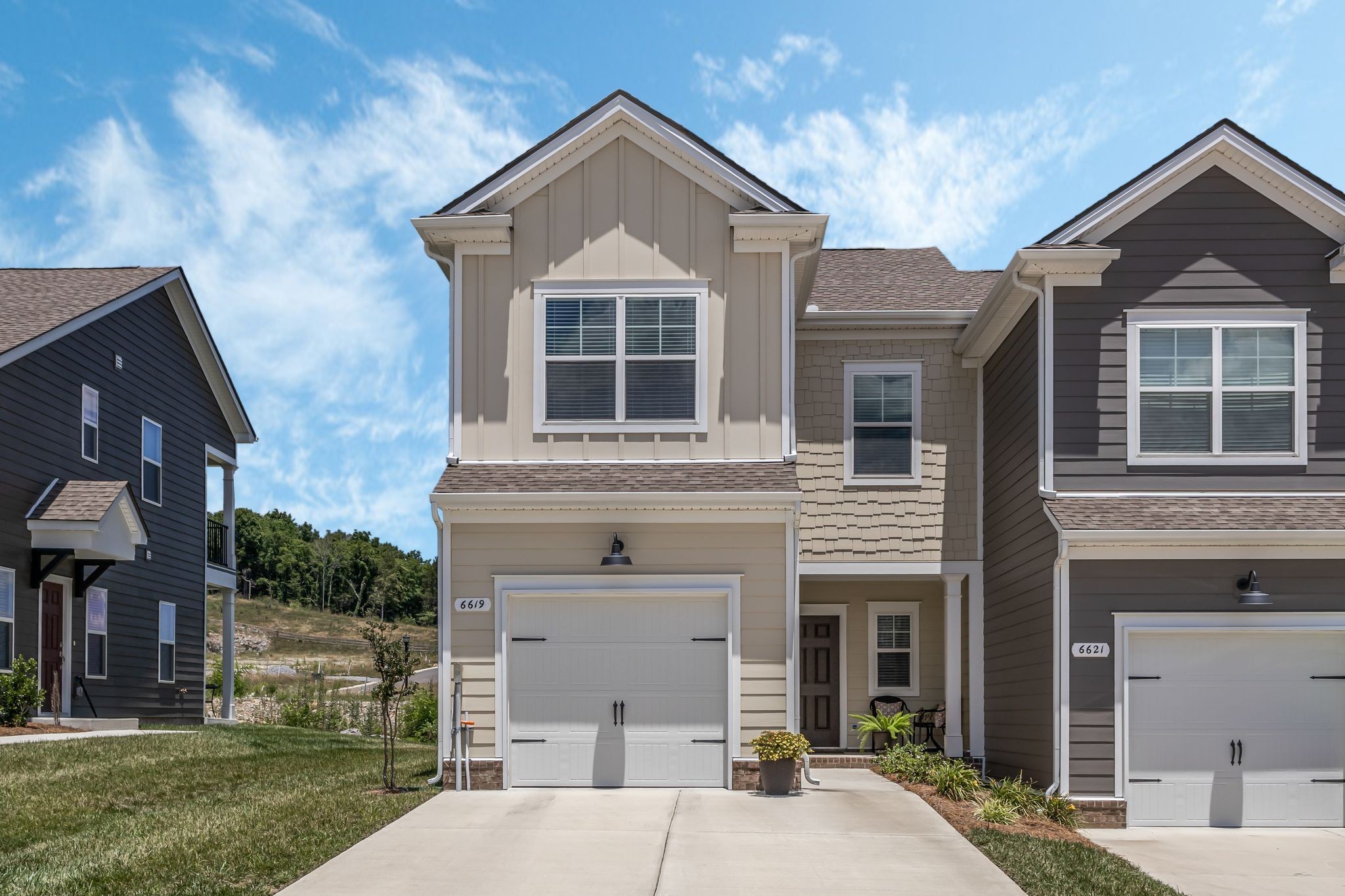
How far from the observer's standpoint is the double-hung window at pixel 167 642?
24.8 metres

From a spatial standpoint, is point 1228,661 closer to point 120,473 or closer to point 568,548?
point 568,548

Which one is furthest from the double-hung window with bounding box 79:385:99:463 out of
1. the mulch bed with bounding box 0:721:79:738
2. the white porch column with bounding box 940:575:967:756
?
the white porch column with bounding box 940:575:967:756

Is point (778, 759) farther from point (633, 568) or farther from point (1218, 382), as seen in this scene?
point (1218, 382)

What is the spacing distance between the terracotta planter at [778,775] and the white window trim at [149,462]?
48.2ft

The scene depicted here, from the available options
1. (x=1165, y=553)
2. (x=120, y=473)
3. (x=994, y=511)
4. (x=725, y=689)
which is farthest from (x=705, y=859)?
(x=120, y=473)

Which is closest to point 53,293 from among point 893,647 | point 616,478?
point 616,478

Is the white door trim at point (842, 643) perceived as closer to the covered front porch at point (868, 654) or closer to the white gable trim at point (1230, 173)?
the covered front porch at point (868, 654)

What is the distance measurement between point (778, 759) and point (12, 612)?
1189 centimetres

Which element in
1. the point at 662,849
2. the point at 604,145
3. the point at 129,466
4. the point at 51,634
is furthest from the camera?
the point at 129,466

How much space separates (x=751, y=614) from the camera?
14008 millimetres

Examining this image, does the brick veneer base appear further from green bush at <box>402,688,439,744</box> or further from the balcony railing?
the balcony railing

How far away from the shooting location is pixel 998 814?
12.4 m

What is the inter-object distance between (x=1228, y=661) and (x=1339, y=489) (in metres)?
2.28

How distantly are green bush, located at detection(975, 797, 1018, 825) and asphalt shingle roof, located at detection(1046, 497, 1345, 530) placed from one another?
2.86 m
